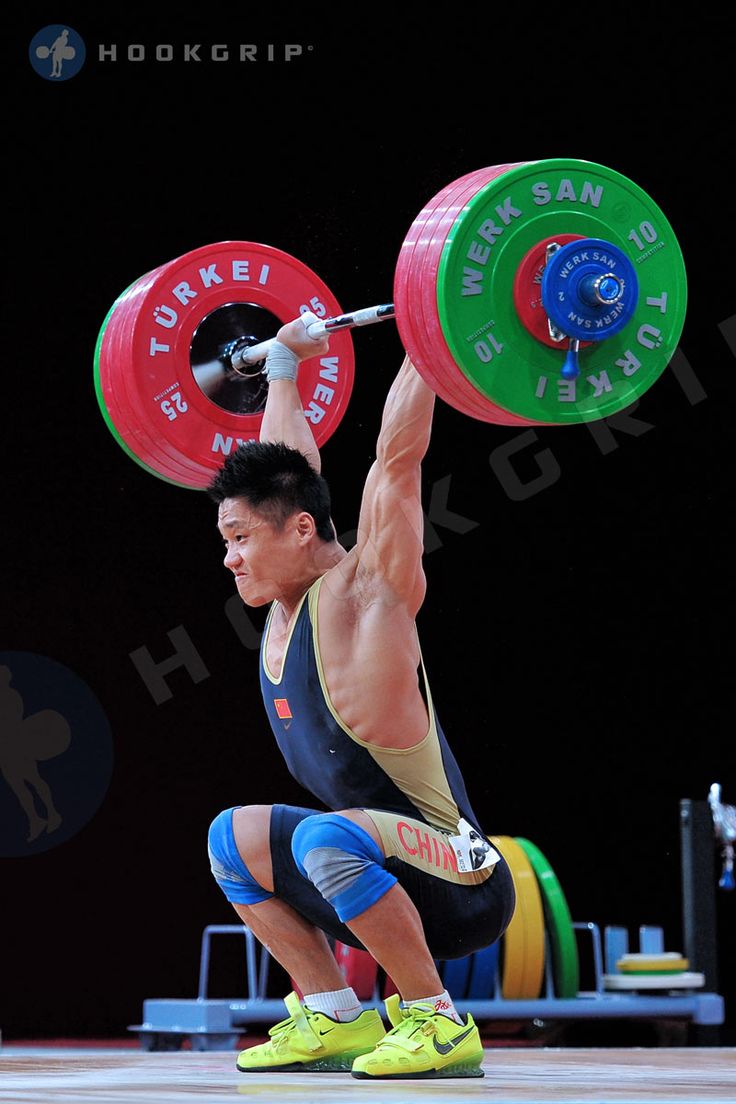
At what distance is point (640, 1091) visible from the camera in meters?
2.33

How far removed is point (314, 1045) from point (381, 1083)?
360 mm

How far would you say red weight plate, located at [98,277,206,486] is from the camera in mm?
3561

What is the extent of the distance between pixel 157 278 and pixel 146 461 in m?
0.43

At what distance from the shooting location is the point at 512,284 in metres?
2.83

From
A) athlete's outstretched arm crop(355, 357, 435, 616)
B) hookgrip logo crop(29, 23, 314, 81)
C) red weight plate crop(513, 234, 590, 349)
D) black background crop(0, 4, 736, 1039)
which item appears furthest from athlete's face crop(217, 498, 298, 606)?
hookgrip logo crop(29, 23, 314, 81)

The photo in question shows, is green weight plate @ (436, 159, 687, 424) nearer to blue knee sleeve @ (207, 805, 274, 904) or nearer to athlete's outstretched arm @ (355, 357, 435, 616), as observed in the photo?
athlete's outstretched arm @ (355, 357, 435, 616)

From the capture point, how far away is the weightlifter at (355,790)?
2613 mm

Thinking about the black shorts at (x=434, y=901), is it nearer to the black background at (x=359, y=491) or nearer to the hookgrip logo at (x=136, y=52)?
the black background at (x=359, y=491)

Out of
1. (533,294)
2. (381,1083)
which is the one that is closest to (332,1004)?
(381,1083)

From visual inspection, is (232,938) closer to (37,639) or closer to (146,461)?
(37,639)

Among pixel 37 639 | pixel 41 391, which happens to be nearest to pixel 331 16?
pixel 41 391

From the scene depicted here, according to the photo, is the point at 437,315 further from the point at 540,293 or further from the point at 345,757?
the point at 345,757

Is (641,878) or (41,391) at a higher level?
(41,391)

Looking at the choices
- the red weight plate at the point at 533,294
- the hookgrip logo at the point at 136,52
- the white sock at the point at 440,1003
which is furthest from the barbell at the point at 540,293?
the hookgrip logo at the point at 136,52
